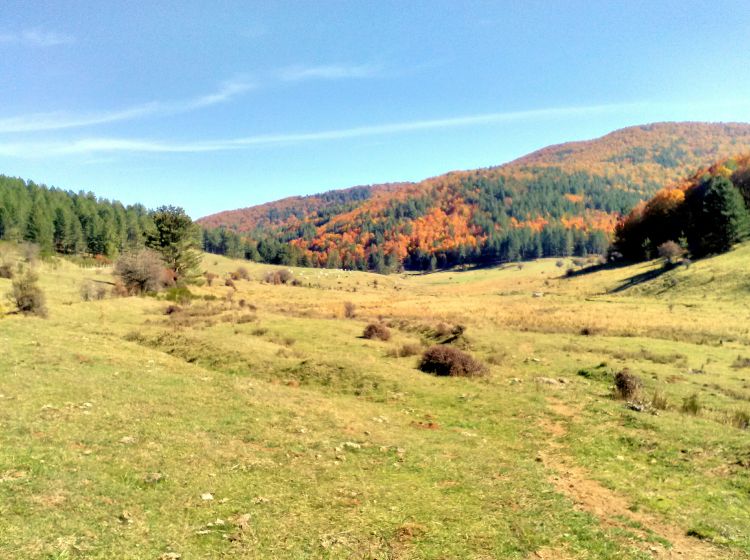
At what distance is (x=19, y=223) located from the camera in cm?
11675

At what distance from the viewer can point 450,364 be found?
2412 cm

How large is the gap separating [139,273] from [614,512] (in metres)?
57.8

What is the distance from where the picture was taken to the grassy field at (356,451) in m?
8.36

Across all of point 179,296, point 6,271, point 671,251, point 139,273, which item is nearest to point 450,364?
point 179,296

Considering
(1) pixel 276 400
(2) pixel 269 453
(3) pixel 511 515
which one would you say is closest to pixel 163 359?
(1) pixel 276 400

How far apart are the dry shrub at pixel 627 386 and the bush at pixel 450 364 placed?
6.33 metres

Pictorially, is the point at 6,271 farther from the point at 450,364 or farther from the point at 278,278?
the point at 278,278

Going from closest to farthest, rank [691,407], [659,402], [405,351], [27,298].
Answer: [691,407] → [659,402] → [405,351] → [27,298]

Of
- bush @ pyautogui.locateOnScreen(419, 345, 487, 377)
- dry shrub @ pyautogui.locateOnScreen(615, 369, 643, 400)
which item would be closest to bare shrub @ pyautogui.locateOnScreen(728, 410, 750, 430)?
dry shrub @ pyautogui.locateOnScreen(615, 369, 643, 400)

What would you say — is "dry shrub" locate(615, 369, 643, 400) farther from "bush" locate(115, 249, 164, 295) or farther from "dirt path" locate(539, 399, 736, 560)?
"bush" locate(115, 249, 164, 295)

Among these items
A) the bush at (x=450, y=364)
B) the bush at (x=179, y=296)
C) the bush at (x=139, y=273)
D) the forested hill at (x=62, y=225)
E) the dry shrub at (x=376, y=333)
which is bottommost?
the bush at (x=450, y=364)

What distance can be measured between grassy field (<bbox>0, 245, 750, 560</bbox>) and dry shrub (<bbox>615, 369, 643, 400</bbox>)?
17.8 inches

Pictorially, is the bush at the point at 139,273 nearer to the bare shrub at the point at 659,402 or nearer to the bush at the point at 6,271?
the bush at the point at 6,271

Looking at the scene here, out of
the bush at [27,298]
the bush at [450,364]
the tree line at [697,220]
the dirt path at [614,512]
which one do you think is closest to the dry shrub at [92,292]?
the bush at [27,298]
